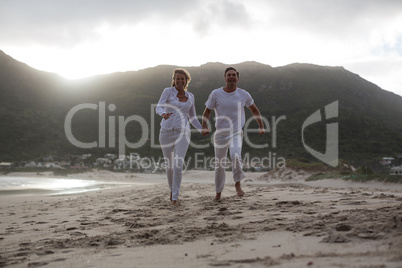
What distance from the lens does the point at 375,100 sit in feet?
186

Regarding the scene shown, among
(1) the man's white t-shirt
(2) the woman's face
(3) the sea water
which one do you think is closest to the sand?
(1) the man's white t-shirt

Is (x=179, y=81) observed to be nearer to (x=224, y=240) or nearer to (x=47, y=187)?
(x=224, y=240)

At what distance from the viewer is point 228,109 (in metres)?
5.94

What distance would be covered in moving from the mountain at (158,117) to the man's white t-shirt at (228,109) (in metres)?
25.2

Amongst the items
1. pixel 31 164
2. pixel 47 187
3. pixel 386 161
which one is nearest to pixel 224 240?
pixel 47 187

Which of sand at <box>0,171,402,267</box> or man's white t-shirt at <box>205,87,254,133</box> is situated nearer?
sand at <box>0,171,402,267</box>

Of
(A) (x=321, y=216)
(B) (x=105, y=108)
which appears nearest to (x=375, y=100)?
(B) (x=105, y=108)

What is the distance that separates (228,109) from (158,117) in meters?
46.2

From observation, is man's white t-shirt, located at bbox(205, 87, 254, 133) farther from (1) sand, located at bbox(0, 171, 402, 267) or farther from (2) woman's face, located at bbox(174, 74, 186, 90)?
(1) sand, located at bbox(0, 171, 402, 267)

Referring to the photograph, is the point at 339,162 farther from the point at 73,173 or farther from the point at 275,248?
the point at 73,173

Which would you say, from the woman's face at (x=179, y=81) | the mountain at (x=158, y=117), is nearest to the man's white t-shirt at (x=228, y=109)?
the woman's face at (x=179, y=81)

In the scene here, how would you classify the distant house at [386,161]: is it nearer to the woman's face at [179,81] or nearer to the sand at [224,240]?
the woman's face at [179,81]

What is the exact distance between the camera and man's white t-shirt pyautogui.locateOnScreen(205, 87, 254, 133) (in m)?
5.90

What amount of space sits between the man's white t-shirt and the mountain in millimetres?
25218
